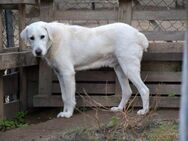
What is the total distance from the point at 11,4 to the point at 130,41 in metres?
1.64

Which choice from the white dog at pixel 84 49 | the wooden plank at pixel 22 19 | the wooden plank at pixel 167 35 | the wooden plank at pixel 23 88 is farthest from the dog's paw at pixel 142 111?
the wooden plank at pixel 22 19

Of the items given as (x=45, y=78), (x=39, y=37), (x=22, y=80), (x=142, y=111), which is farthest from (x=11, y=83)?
(x=142, y=111)

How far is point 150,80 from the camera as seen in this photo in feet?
20.9

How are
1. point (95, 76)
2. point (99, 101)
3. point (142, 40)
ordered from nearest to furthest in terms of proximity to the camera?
point (142, 40)
point (99, 101)
point (95, 76)

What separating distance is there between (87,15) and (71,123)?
5.10 ft

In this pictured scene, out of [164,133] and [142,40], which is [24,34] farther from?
[164,133]

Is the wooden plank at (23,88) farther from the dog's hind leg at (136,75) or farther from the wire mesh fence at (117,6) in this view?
the dog's hind leg at (136,75)

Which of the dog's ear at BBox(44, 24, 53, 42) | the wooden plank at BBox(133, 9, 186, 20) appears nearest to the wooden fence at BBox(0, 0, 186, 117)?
the wooden plank at BBox(133, 9, 186, 20)

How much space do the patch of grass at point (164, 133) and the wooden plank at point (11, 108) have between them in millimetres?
2433

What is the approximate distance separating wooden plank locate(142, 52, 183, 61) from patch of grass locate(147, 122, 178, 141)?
1.58 m

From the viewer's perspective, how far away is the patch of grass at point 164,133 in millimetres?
4035

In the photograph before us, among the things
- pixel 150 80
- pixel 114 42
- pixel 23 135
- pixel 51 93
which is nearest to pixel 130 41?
pixel 114 42

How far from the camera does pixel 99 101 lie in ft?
20.9

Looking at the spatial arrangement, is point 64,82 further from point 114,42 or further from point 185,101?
point 185,101
